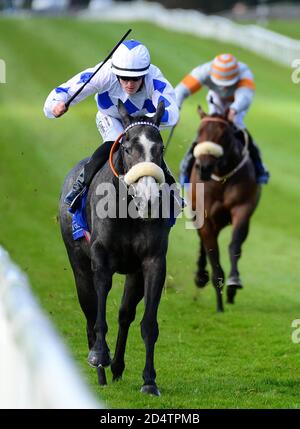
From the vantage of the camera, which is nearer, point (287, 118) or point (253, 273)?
point (253, 273)

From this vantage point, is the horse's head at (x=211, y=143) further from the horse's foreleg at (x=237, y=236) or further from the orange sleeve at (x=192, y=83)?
the orange sleeve at (x=192, y=83)

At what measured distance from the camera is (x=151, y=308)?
753 cm

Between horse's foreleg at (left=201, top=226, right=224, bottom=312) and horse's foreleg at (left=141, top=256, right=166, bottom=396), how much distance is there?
3.91 m

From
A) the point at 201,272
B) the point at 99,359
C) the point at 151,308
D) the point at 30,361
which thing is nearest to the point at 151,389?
the point at 99,359

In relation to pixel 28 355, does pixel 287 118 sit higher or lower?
lower

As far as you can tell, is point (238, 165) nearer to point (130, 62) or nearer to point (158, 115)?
point (130, 62)

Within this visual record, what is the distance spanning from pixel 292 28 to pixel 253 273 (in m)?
41.1

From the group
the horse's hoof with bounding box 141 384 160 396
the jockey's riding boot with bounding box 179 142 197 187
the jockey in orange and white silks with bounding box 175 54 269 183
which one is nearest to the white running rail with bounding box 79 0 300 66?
the jockey in orange and white silks with bounding box 175 54 269 183

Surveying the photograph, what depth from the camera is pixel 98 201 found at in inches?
308

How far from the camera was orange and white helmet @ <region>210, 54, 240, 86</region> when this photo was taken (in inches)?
508

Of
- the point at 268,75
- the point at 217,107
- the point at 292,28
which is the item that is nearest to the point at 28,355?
the point at 217,107

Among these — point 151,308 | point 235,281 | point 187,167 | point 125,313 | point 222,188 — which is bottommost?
point 235,281

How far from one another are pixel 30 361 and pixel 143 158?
333cm

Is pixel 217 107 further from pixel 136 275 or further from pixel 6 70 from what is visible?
pixel 6 70
